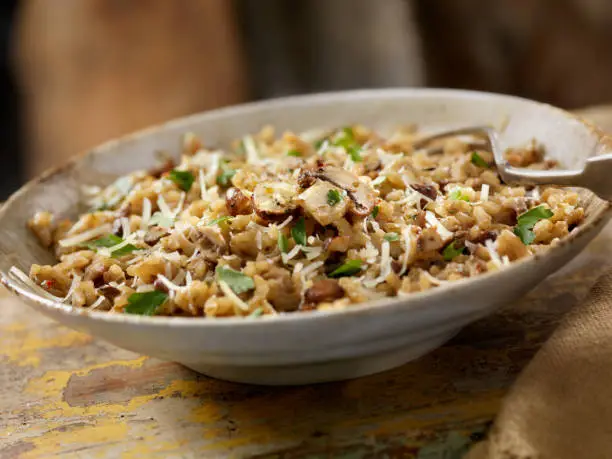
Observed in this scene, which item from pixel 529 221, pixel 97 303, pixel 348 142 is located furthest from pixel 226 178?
pixel 529 221

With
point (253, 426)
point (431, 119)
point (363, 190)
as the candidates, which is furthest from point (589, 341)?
point (431, 119)

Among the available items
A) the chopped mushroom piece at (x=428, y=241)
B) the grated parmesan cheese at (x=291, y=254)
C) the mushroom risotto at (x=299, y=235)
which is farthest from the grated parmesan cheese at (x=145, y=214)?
the chopped mushroom piece at (x=428, y=241)

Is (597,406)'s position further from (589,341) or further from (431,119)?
(431,119)

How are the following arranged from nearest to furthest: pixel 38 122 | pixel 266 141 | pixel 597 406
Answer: pixel 597 406
pixel 266 141
pixel 38 122

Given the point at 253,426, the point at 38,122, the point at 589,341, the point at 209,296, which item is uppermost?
the point at 209,296

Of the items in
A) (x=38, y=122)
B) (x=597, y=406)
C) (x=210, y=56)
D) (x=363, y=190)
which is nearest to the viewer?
(x=597, y=406)

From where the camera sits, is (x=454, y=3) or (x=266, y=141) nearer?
(x=266, y=141)

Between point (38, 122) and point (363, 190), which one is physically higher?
point (363, 190)

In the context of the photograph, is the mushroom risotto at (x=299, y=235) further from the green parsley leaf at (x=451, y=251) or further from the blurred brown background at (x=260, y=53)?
the blurred brown background at (x=260, y=53)
